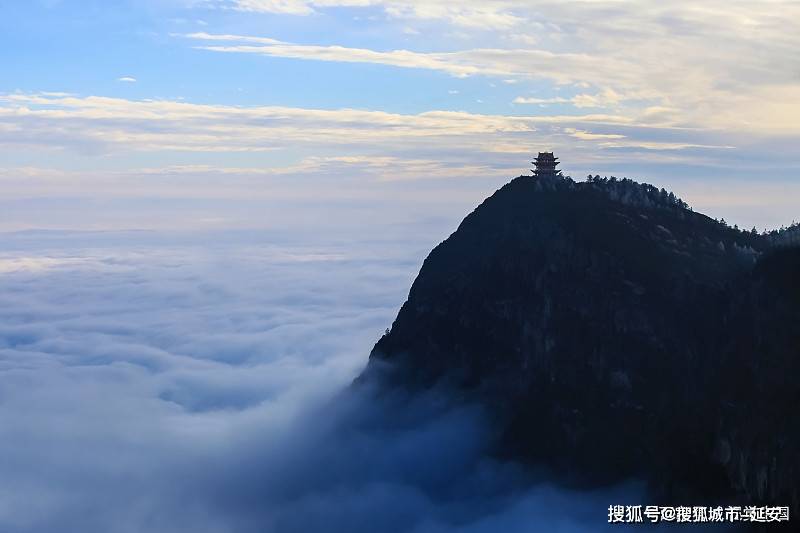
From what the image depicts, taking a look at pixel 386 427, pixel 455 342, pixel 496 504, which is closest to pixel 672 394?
pixel 496 504

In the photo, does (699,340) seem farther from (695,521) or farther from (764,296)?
(695,521)

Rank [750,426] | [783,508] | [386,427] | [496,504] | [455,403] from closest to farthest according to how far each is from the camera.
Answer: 1. [783,508]
2. [750,426]
3. [496,504]
4. [455,403]
5. [386,427]

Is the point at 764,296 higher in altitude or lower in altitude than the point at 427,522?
higher

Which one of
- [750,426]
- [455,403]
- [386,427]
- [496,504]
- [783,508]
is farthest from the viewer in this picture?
[386,427]

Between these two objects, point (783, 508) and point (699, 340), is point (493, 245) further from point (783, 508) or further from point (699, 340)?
point (783, 508)

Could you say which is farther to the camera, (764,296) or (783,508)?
(764,296)

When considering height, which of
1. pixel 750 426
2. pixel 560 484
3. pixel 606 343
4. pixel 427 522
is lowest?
pixel 427 522
